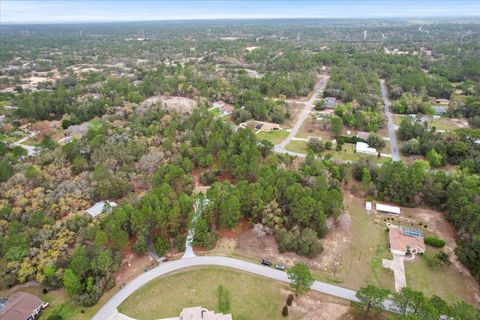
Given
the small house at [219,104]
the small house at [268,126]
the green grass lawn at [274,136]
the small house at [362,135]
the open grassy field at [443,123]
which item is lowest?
the green grass lawn at [274,136]

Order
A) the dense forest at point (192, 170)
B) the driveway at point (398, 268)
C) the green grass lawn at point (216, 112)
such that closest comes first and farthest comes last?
the driveway at point (398, 268), the dense forest at point (192, 170), the green grass lawn at point (216, 112)

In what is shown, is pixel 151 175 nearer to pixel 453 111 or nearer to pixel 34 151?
pixel 34 151

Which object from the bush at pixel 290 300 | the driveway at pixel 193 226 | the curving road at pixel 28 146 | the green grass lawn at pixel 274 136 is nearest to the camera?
the bush at pixel 290 300

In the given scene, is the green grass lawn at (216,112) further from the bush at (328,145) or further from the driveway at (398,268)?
the driveway at (398,268)

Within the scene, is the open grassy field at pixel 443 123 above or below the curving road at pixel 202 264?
above

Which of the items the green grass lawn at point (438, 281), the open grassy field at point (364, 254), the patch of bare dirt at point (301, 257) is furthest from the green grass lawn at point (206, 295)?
the green grass lawn at point (438, 281)

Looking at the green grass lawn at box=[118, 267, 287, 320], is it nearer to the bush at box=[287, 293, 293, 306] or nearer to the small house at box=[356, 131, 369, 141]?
the bush at box=[287, 293, 293, 306]

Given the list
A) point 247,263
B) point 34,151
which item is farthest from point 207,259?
point 34,151
